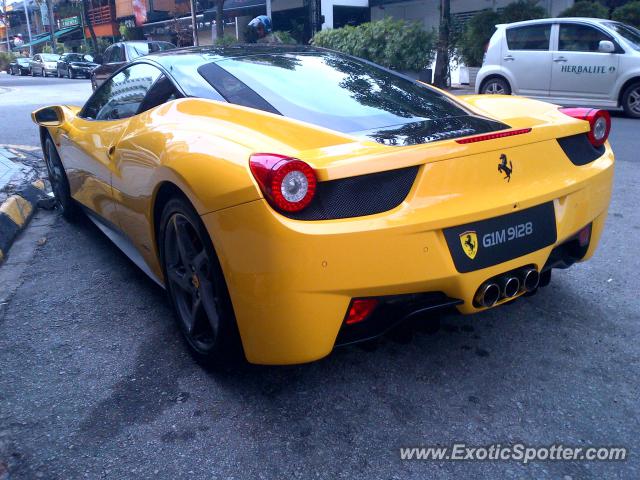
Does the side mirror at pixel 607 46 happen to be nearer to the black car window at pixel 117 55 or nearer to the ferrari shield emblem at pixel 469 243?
the ferrari shield emblem at pixel 469 243

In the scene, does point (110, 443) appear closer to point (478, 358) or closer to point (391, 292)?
point (391, 292)

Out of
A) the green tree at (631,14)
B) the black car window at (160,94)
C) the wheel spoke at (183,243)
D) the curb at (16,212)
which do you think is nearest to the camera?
the wheel spoke at (183,243)

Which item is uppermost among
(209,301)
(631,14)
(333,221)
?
(631,14)

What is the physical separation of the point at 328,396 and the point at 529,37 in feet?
34.2

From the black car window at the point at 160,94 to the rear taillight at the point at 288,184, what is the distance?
1.22m

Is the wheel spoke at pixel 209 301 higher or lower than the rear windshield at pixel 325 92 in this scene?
lower

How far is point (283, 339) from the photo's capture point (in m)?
2.21

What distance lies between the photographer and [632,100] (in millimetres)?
Answer: 10133

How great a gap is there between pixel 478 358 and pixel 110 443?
160 centimetres

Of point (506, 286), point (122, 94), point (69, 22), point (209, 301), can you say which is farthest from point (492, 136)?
point (69, 22)

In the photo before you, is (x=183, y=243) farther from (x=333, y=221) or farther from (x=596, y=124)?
(x=596, y=124)

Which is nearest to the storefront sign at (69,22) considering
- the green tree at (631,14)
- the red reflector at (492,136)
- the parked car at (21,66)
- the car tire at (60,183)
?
the parked car at (21,66)

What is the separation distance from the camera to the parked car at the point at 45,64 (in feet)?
114

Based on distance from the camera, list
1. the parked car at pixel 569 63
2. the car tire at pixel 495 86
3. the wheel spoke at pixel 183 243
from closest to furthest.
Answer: the wheel spoke at pixel 183 243, the parked car at pixel 569 63, the car tire at pixel 495 86
